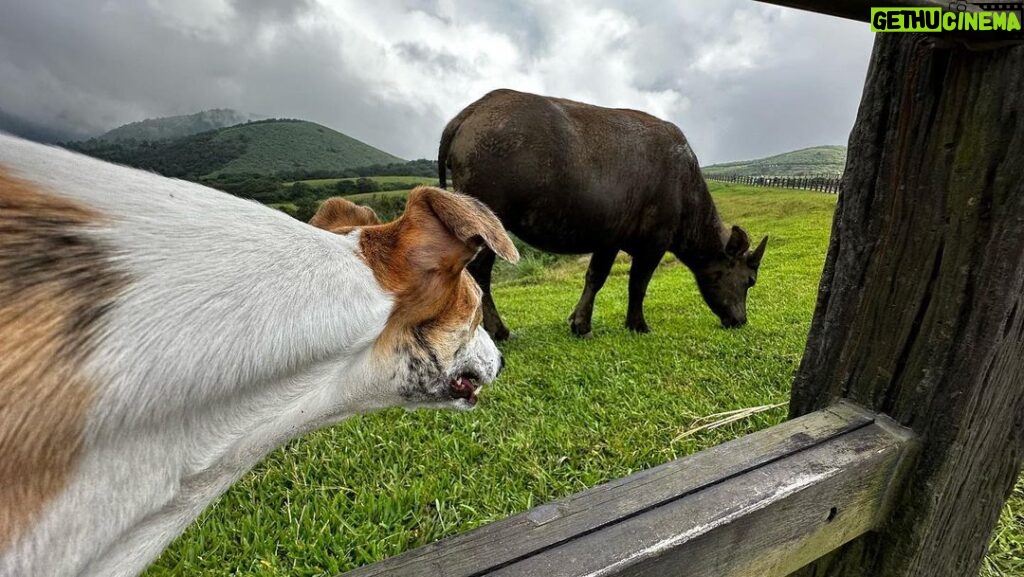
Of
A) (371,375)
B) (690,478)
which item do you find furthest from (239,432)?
(690,478)

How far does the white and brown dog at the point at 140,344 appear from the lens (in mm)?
634

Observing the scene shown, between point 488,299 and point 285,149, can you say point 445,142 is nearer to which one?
point 488,299

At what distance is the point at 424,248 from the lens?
1.24m

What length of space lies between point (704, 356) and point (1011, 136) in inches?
138

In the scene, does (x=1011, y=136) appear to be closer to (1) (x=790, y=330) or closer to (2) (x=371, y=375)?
(2) (x=371, y=375)

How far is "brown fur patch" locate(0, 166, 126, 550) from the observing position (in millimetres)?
608

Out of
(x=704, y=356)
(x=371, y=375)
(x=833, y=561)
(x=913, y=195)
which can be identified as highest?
(x=913, y=195)

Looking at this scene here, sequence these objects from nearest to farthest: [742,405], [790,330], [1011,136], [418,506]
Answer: [1011,136]
[418,506]
[742,405]
[790,330]

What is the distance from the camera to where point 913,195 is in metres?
1.29

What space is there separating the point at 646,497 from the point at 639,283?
481 centimetres

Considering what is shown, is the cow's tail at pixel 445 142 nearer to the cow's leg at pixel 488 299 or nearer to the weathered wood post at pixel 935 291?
the cow's leg at pixel 488 299

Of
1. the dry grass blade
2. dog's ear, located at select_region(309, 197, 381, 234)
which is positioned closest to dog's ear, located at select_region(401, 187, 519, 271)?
dog's ear, located at select_region(309, 197, 381, 234)

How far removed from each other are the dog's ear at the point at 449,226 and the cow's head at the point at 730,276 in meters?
5.14

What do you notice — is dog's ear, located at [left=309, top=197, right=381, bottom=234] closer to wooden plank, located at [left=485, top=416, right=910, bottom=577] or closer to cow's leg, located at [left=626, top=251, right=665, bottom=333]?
wooden plank, located at [left=485, top=416, right=910, bottom=577]
